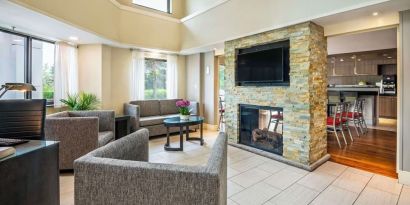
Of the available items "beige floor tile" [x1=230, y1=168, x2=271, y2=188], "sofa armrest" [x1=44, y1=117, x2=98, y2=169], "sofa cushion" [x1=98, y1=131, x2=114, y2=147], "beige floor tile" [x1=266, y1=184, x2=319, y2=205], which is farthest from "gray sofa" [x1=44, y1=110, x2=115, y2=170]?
"beige floor tile" [x1=266, y1=184, x2=319, y2=205]

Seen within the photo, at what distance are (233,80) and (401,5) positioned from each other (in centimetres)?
285

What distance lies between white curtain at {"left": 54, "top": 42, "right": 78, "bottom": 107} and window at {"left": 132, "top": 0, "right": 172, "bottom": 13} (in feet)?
7.18

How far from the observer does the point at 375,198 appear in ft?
8.18

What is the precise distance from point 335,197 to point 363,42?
5635 mm

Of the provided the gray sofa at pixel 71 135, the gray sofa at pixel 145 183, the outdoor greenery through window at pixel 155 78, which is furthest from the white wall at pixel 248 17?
the gray sofa at pixel 71 135

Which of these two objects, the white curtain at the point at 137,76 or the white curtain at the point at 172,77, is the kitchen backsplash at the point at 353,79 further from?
the white curtain at the point at 137,76

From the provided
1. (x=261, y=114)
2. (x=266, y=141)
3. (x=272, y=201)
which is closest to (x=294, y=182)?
(x=272, y=201)

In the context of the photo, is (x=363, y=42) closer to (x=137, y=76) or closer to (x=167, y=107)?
(x=167, y=107)

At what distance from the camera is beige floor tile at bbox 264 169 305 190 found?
2.83 meters

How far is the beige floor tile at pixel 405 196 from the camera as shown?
2.40 m

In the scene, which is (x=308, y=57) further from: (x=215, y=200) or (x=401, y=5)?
(x=215, y=200)

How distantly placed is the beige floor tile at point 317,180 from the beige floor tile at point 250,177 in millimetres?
507

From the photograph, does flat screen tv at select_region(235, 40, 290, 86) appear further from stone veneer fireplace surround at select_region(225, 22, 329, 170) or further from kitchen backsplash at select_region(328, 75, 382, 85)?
kitchen backsplash at select_region(328, 75, 382, 85)

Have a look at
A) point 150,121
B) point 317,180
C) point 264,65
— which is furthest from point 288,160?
point 150,121
